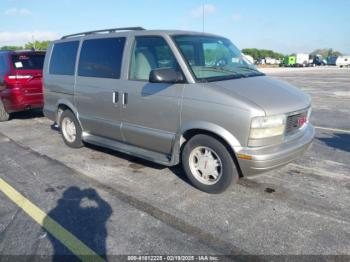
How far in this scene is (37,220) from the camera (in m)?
3.54

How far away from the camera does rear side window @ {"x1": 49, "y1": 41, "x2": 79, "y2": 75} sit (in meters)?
5.83

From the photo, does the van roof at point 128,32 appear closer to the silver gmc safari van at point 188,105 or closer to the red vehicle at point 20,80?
the silver gmc safari van at point 188,105

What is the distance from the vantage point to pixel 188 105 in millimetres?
4020

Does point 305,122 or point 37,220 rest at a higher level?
point 305,122

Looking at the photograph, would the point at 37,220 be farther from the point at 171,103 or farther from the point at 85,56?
the point at 85,56

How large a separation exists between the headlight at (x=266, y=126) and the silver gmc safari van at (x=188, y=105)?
0.01 meters

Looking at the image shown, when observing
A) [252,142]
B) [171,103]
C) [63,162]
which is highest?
[171,103]

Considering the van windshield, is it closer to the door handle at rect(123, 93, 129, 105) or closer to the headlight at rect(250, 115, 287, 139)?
the headlight at rect(250, 115, 287, 139)

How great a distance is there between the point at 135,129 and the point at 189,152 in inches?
38.7

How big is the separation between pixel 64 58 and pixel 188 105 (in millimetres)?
3225

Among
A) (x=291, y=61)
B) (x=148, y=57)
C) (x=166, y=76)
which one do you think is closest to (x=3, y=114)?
(x=148, y=57)

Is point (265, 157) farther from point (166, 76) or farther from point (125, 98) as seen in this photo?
point (125, 98)

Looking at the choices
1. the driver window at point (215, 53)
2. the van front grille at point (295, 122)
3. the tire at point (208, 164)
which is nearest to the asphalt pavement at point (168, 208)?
the tire at point (208, 164)

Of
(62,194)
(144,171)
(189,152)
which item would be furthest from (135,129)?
(62,194)
